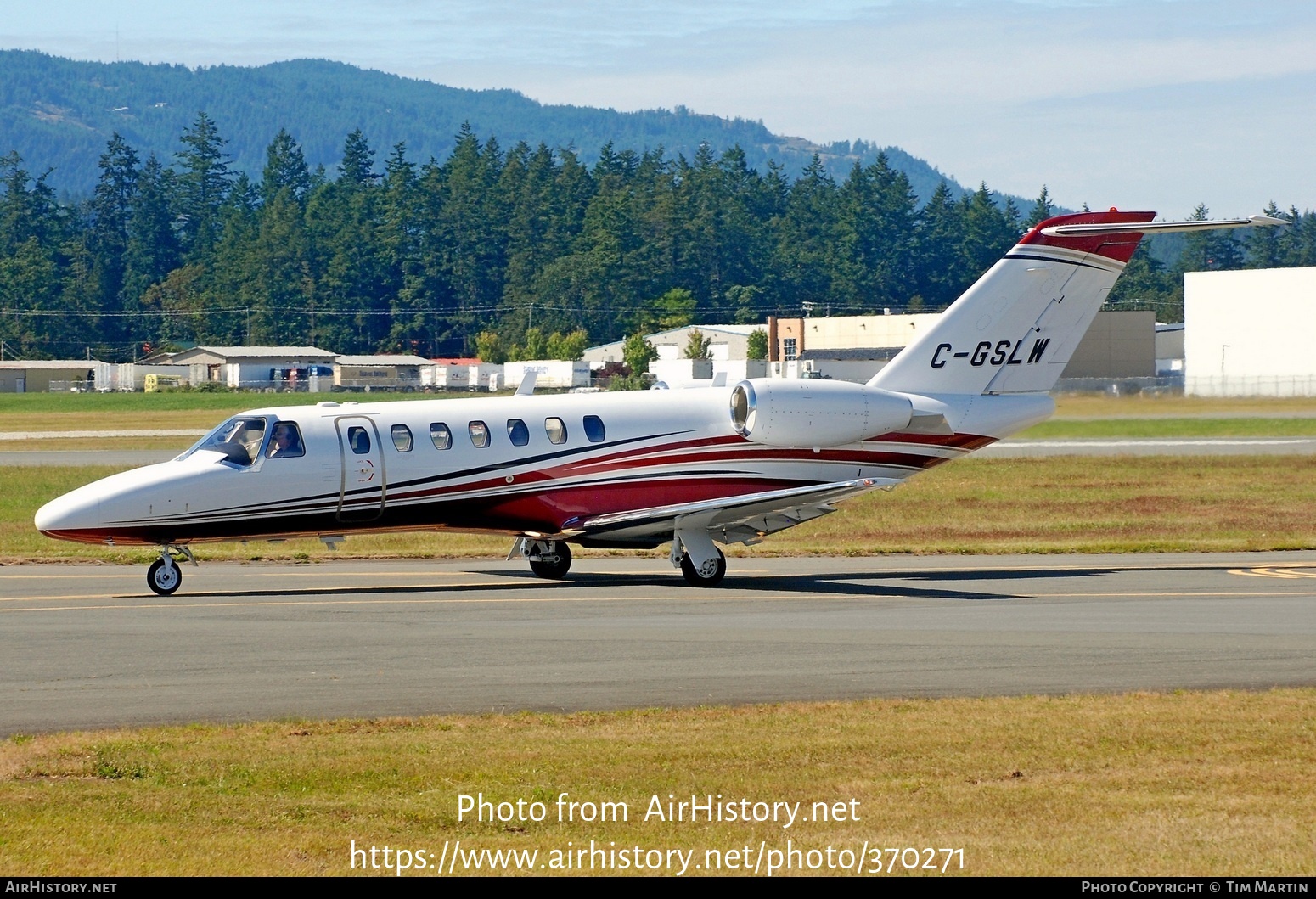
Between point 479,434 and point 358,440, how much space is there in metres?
1.89

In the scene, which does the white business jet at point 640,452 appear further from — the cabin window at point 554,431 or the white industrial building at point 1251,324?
the white industrial building at point 1251,324

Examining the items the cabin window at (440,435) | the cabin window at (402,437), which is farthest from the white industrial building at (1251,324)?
the cabin window at (402,437)

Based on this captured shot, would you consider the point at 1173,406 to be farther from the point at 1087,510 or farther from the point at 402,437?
the point at 402,437

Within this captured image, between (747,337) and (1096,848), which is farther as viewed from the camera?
(747,337)

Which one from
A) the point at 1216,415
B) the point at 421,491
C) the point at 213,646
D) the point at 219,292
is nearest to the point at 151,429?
the point at 1216,415

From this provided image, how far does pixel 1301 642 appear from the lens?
1839 centimetres

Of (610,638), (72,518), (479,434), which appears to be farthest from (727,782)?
(479,434)

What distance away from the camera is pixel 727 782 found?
450 inches

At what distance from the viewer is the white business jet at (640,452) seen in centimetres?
2344

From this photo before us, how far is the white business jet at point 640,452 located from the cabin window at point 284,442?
0.03 meters

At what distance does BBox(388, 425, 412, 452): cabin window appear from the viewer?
2441 centimetres
